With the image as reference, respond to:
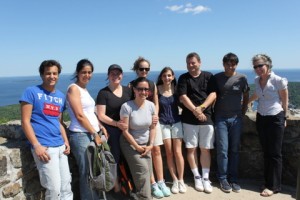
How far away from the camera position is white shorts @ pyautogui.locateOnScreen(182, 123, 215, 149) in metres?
4.45

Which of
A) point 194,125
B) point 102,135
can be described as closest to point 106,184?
point 102,135

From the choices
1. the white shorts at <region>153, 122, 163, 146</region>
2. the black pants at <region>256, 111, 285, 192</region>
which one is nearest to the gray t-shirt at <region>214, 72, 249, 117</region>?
the black pants at <region>256, 111, 285, 192</region>

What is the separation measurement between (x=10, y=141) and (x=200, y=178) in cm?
291

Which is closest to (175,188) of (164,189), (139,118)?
(164,189)

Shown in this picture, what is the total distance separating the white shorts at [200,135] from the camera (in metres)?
4.45

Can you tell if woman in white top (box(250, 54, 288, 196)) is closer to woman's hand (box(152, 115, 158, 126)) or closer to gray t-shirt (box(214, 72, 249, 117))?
gray t-shirt (box(214, 72, 249, 117))

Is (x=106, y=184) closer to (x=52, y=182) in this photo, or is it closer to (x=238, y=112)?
(x=52, y=182)

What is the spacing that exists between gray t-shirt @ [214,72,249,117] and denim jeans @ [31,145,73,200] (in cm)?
252

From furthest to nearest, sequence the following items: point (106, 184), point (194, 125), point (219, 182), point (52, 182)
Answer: point (219, 182) → point (194, 125) → point (106, 184) → point (52, 182)

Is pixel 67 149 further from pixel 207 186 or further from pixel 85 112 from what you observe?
pixel 207 186

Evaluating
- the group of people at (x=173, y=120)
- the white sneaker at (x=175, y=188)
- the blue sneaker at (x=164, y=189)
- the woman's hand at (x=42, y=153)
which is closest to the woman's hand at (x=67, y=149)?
the group of people at (x=173, y=120)

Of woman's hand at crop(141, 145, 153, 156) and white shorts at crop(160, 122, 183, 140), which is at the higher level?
white shorts at crop(160, 122, 183, 140)

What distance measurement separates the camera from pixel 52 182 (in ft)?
10.4

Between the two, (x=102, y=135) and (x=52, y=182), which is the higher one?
(x=102, y=135)
